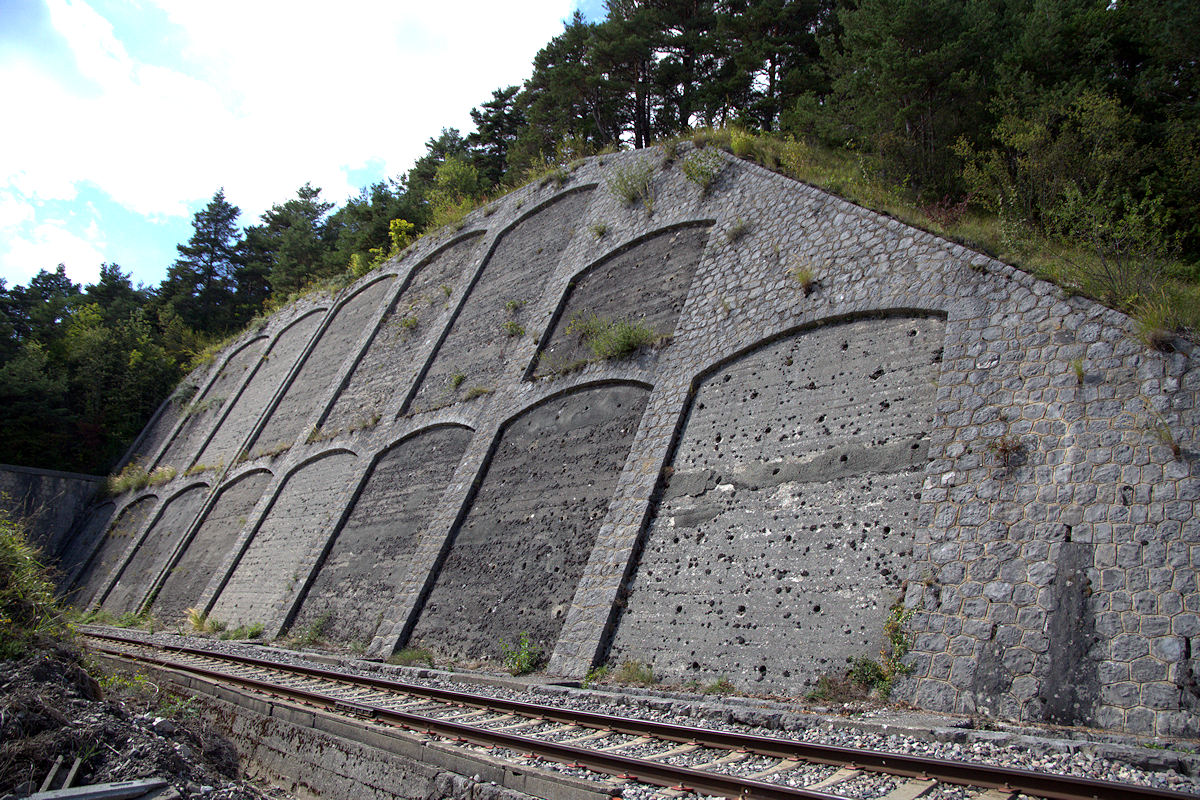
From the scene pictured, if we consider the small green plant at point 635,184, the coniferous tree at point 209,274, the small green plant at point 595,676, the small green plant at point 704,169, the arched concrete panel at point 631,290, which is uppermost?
the coniferous tree at point 209,274

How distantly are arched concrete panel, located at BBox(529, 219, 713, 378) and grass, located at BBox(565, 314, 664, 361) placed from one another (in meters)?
0.10

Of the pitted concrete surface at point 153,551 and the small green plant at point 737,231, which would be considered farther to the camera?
the pitted concrete surface at point 153,551

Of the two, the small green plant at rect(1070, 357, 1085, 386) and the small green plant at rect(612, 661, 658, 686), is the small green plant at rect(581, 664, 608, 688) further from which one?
the small green plant at rect(1070, 357, 1085, 386)

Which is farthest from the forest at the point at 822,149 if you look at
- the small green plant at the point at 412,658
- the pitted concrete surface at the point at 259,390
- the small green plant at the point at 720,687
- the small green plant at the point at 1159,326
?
the small green plant at the point at 412,658

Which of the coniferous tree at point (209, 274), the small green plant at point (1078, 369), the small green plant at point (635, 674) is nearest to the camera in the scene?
the small green plant at point (1078, 369)

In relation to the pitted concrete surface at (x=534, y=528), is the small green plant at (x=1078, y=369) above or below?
above

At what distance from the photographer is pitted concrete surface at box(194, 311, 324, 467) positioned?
66.8ft

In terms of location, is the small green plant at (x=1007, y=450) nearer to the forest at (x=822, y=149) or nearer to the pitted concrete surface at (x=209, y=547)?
the forest at (x=822, y=149)

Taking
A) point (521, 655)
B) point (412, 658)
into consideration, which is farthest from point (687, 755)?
point (412, 658)

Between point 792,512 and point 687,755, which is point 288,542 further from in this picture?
point 687,755

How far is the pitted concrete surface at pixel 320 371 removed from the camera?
18141 millimetres

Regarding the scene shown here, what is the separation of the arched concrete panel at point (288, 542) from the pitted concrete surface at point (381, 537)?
0.54m

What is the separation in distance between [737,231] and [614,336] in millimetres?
2432

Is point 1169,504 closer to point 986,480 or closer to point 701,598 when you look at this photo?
point 986,480
